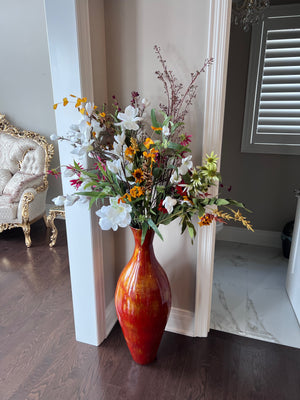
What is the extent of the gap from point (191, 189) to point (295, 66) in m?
2.10

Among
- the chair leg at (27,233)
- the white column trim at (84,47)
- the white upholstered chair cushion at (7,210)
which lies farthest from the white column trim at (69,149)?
the white upholstered chair cushion at (7,210)

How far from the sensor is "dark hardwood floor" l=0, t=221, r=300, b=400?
1536 mm

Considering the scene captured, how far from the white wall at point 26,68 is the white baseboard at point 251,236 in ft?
7.24

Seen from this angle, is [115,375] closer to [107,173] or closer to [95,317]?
[95,317]

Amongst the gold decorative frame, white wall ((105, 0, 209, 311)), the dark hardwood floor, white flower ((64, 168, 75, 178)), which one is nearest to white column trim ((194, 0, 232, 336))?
white wall ((105, 0, 209, 311))

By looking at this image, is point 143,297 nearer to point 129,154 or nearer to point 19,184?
point 129,154

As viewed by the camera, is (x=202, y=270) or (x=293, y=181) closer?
(x=202, y=270)

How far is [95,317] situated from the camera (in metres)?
1.79

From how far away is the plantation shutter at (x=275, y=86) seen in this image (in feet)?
8.61

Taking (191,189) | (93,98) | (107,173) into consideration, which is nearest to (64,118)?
(93,98)

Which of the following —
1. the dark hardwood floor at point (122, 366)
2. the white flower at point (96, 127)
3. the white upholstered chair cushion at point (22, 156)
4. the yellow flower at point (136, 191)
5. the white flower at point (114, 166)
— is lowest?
the dark hardwood floor at point (122, 366)

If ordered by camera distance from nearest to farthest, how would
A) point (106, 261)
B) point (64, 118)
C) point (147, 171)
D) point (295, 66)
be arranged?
point (147, 171), point (64, 118), point (106, 261), point (295, 66)

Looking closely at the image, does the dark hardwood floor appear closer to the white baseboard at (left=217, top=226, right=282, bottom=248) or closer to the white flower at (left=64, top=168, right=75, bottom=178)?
the white flower at (left=64, top=168, right=75, bottom=178)

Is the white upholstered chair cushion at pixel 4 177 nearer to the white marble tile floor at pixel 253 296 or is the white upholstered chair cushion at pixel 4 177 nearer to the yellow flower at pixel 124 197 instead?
the white marble tile floor at pixel 253 296
